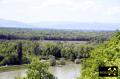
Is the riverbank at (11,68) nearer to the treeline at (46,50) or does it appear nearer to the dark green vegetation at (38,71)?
the treeline at (46,50)

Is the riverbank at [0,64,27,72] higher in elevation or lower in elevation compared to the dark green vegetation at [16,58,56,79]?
lower

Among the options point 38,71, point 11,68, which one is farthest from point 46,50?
point 38,71

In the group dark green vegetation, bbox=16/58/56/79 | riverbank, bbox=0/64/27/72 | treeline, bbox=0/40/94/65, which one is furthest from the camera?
treeline, bbox=0/40/94/65

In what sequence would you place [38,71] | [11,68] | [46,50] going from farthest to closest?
[46,50] → [11,68] → [38,71]

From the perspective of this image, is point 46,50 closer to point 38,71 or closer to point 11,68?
point 11,68

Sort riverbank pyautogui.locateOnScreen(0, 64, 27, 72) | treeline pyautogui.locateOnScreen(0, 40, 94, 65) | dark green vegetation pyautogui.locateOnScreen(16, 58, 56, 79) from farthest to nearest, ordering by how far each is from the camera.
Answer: treeline pyautogui.locateOnScreen(0, 40, 94, 65)
riverbank pyautogui.locateOnScreen(0, 64, 27, 72)
dark green vegetation pyautogui.locateOnScreen(16, 58, 56, 79)

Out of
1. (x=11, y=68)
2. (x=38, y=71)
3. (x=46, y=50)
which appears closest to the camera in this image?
(x=38, y=71)

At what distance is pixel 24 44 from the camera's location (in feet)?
212

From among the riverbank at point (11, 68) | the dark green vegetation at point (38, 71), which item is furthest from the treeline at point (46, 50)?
the dark green vegetation at point (38, 71)

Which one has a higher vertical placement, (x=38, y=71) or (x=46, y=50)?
(x=38, y=71)

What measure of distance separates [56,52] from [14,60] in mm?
11348

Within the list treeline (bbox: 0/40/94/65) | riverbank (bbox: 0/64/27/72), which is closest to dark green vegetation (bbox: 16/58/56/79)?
riverbank (bbox: 0/64/27/72)

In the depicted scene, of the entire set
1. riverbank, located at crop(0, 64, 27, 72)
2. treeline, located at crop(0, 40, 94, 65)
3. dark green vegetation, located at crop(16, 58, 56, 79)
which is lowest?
riverbank, located at crop(0, 64, 27, 72)

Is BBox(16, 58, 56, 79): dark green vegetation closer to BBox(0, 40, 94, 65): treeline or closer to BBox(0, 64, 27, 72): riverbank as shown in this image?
BBox(0, 64, 27, 72): riverbank
